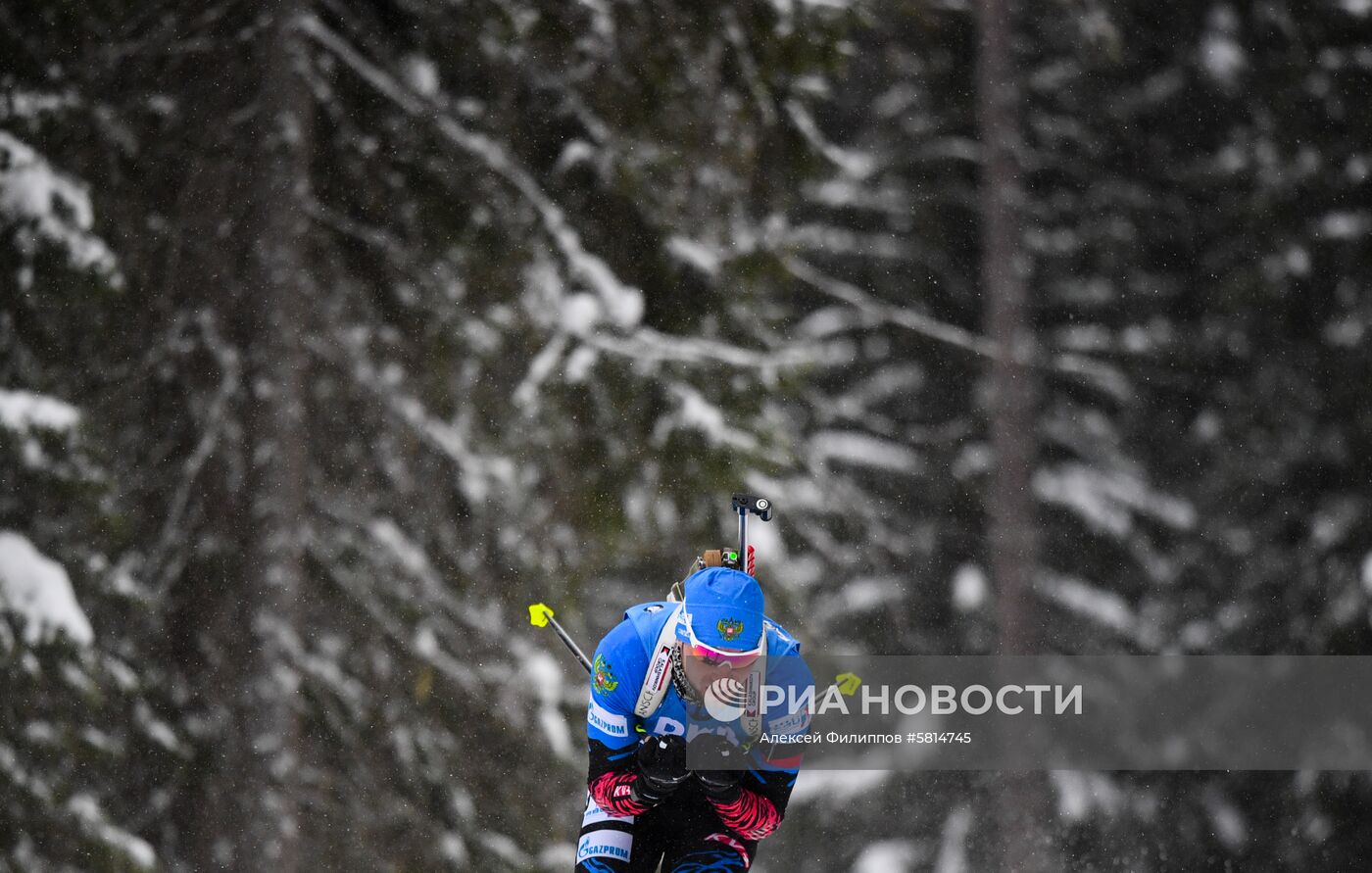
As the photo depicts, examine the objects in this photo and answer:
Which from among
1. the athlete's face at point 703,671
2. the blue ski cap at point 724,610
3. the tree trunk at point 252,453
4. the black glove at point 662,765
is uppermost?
the tree trunk at point 252,453

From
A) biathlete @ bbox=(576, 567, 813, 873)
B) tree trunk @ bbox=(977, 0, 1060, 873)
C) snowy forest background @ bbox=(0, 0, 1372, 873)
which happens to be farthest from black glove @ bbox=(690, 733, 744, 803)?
tree trunk @ bbox=(977, 0, 1060, 873)

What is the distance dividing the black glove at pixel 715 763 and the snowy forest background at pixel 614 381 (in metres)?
3.68

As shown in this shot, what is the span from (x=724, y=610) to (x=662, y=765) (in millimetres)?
453

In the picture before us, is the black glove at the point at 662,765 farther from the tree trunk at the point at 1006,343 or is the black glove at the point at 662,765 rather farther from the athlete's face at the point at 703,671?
the tree trunk at the point at 1006,343

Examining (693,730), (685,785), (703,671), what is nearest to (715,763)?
(693,730)

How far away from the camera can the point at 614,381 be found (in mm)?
7188

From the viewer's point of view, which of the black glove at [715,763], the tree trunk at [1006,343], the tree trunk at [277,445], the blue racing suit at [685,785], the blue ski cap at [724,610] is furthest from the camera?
the tree trunk at [1006,343]

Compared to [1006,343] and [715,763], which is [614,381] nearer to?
[1006,343]

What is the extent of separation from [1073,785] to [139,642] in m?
5.57

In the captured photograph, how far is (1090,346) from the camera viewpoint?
729cm

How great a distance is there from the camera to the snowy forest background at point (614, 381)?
7.01 metres

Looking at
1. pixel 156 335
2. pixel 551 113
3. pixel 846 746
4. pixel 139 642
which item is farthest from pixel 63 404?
pixel 846 746

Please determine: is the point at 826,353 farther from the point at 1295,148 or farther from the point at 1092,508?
the point at 1295,148

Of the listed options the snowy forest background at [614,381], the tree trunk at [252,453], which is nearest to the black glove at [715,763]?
the snowy forest background at [614,381]
